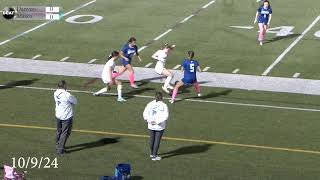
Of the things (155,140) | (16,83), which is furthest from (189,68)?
(155,140)

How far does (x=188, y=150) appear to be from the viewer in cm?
2100

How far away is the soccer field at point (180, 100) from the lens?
20.0m

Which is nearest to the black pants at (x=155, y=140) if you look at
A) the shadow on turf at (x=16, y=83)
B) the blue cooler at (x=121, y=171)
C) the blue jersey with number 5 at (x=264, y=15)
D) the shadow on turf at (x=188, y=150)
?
the shadow on turf at (x=188, y=150)

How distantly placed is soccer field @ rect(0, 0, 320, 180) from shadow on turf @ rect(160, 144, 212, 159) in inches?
1.0

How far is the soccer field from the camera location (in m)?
20.0

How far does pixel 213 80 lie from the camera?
92.4 ft

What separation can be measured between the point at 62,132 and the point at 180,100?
6.35m

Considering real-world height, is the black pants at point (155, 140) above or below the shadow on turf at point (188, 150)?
above

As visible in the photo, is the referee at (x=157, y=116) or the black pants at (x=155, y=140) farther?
the black pants at (x=155, y=140)

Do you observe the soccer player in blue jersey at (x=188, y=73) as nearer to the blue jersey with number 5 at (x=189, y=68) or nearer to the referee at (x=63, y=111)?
the blue jersey with number 5 at (x=189, y=68)

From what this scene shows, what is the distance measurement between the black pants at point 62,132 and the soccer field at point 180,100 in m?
0.26

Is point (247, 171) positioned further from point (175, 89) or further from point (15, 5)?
point (15, 5)

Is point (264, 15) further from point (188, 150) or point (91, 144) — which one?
point (91, 144)

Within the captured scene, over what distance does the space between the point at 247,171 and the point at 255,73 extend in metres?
10.1
